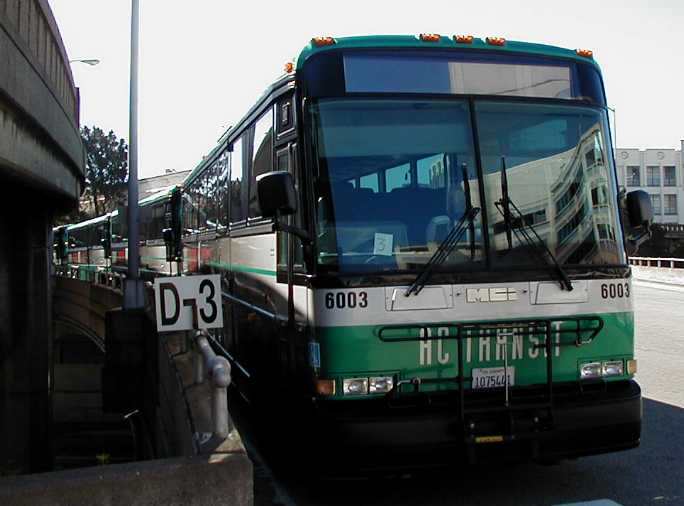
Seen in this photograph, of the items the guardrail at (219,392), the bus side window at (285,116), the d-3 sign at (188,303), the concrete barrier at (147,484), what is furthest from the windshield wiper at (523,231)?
the d-3 sign at (188,303)

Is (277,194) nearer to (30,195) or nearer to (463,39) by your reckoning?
(463,39)

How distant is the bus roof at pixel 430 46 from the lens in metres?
5.59

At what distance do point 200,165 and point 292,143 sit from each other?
25.1 ft

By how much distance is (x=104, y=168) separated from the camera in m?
87.6

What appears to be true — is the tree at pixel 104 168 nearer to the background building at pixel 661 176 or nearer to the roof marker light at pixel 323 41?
the background building at pixel 661 176

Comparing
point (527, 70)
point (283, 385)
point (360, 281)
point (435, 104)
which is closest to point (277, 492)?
point (283, 385)

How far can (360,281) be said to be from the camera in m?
5.18

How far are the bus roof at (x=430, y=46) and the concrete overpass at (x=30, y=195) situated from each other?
4169mm

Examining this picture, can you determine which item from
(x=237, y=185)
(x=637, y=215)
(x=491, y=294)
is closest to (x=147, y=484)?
(x=491, y=294)

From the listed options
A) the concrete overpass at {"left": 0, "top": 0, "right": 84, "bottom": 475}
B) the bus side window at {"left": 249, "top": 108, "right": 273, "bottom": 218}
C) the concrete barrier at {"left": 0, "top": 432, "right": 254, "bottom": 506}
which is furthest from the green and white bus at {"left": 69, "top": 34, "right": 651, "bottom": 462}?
the concrete overpass at {"left": 0, "top": 0, "right": 84, "bottom": 475}

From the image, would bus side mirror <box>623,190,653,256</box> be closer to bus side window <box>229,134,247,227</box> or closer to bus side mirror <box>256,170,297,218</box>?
bus side mirror <box>256,170,297,218</box>

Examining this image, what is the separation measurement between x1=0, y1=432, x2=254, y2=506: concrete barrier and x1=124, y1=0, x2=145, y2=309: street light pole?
12367mm

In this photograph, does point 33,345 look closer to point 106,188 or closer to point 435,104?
point 435,104

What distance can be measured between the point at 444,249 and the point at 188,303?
250 cm
